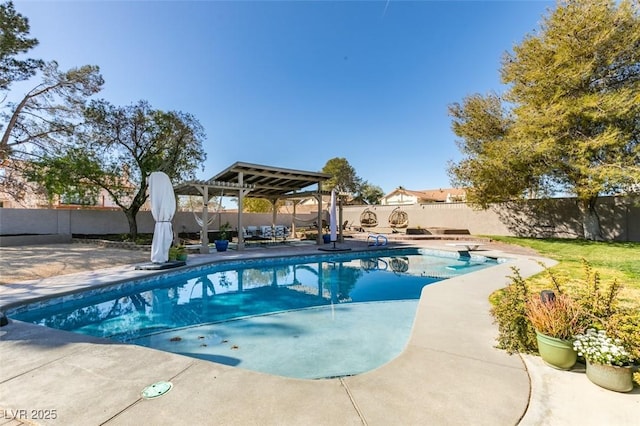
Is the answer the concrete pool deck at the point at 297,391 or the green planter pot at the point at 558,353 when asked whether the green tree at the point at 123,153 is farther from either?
the green planter pot at the point at 558,353

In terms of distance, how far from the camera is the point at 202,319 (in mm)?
4816

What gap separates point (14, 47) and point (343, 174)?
28.4 m

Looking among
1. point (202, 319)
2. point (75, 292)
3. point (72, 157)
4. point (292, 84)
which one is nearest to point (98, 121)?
point (72, 157)

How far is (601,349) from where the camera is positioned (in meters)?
2.16

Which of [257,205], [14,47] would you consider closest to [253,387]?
[14,47]

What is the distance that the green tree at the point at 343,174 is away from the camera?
34812mm

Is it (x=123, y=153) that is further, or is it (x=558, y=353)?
(x=123, y=153)

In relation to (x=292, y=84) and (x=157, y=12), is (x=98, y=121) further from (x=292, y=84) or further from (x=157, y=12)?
(x=292, y=84)

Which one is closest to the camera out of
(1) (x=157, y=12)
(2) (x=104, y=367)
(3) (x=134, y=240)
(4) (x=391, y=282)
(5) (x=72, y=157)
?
(2) (x=104, y=367)

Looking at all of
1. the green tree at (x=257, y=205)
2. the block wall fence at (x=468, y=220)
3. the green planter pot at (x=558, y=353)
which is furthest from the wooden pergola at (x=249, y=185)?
the green tree at (x=257, y=205)

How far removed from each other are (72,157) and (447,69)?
16.0 metres

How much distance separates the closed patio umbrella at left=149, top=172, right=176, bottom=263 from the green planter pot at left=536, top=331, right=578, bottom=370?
7371 mm

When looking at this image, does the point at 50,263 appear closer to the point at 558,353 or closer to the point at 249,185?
the point at 249,185

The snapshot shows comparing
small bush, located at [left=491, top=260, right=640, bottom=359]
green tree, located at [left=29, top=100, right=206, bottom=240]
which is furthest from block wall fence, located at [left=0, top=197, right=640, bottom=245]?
small bush, located at [left=491, top=260, right=640, bottom=359]
